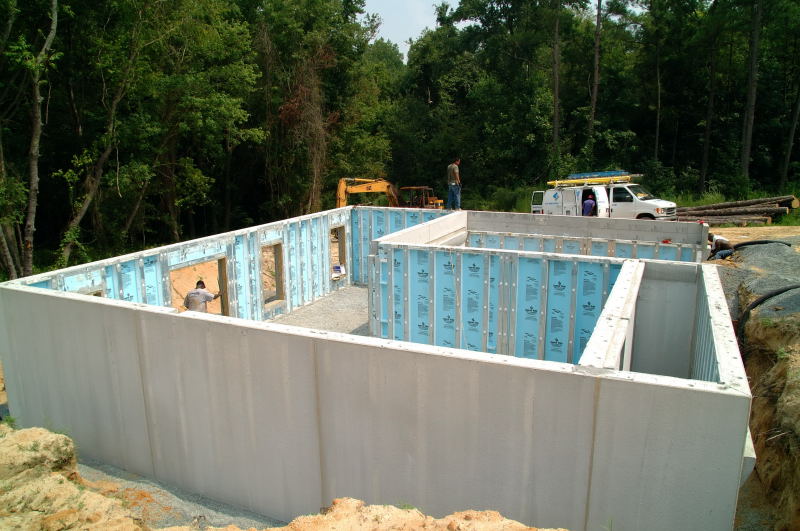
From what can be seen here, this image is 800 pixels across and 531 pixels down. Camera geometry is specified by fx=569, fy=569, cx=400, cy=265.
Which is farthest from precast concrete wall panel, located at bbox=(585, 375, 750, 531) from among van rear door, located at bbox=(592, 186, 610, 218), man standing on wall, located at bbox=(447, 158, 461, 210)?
van rear door, located at bbox=(592, 186, 610, 218)

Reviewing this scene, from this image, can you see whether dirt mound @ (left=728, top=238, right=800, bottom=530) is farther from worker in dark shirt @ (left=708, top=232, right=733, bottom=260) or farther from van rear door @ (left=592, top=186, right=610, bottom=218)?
van rear door @ (left=592, top=186, right=610, bottom=218)

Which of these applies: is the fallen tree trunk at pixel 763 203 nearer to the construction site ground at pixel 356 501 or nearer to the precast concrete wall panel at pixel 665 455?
the construction site ground at pixel 356 501

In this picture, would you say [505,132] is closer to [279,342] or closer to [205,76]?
[205,76]

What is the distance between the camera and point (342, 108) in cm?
2988

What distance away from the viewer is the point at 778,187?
1038 inches

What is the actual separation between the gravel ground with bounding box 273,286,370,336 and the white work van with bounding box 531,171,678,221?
811 cm

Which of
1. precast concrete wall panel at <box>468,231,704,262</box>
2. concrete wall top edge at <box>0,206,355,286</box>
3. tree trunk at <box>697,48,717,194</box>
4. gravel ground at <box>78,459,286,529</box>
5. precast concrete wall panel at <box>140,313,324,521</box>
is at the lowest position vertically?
gravel ground at <box>78,459,286,529</box>

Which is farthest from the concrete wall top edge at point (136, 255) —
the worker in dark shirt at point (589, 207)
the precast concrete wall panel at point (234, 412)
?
the worker in dark shirt at point (589, 207)

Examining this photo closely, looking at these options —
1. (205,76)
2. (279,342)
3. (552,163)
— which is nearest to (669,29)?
(552,163)

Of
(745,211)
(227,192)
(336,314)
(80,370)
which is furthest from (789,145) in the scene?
(80,370)

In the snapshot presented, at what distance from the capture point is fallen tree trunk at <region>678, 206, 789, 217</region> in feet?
68.7

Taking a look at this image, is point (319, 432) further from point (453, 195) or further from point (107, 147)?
point (107, 147)

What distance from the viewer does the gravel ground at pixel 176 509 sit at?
18.7 ft

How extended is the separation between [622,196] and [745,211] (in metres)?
5.54
